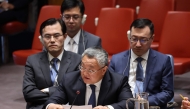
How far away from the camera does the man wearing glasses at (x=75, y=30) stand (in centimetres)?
407

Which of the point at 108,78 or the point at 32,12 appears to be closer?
the point at 108,78

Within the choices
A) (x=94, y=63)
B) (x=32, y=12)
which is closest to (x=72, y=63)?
(x=94, y=63)

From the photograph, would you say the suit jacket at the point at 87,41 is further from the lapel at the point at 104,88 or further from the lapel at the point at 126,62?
the lapel at the point at 104,88

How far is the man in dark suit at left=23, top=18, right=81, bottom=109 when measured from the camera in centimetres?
327

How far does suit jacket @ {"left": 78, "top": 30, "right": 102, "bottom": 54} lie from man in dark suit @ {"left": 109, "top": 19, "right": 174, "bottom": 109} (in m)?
0.68

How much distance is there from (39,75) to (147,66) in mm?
797

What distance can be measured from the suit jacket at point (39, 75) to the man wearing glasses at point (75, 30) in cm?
71

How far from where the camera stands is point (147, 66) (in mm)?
3287

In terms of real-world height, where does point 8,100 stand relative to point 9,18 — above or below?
below

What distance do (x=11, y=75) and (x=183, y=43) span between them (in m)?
2.56

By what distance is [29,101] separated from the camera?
10.7 ft

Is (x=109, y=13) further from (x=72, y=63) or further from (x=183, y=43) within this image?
(x=72, y=63)

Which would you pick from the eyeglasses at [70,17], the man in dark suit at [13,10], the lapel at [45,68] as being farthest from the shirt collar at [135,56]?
the man in dark suit at [13,10]

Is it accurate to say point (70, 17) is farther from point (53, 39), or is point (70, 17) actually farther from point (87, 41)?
point (53, 39)
